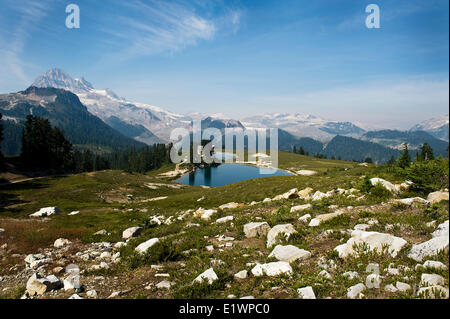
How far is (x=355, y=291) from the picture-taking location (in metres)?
6.24

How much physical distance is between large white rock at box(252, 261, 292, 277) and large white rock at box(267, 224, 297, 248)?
2652mm

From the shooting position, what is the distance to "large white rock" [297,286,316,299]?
6.29 meters

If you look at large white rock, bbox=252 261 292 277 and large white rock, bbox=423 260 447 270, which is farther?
large white rock, bbox=252 261 292 277

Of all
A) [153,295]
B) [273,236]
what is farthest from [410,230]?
[153,295]

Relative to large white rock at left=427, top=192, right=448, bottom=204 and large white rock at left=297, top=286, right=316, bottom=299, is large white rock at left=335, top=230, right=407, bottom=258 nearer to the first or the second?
large white rock at left=297, top=286, right=316, bottom=299

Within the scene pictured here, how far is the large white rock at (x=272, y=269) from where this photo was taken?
26.1 feet

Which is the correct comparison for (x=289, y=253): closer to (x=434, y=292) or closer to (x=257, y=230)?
(x=257, y=230)

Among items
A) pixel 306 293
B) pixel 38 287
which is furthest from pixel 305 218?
pixel 38 287

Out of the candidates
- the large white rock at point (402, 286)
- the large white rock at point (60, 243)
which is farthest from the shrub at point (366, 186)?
the large white rock at point (60, 243)

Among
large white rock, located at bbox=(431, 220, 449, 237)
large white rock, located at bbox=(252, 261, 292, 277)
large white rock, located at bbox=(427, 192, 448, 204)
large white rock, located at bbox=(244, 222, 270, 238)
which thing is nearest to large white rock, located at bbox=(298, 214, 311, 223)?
large white rock, located at bbox=(244, 222, 270, 238)

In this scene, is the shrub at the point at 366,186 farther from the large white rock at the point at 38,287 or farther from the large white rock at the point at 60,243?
the large white rock at the point at 60,243

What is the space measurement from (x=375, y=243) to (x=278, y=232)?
14.1ft

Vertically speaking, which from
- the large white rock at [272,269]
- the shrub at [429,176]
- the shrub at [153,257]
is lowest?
the shrub at [153,257]

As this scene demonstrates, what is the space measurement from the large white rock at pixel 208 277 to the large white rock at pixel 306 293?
9.19ft
